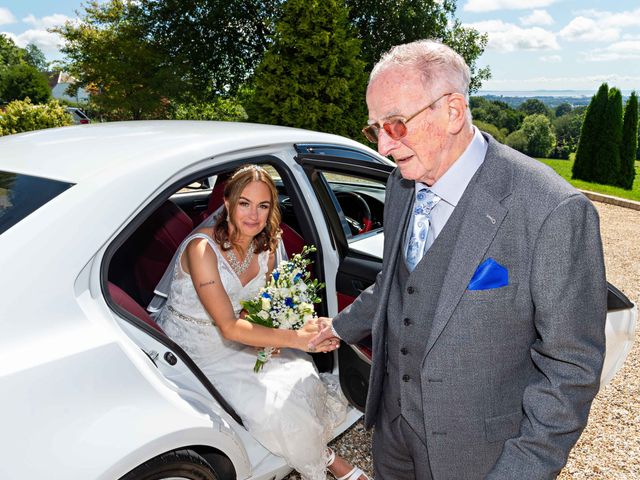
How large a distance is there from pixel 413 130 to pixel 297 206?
4.41ft

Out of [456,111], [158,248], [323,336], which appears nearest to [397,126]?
[456,111]

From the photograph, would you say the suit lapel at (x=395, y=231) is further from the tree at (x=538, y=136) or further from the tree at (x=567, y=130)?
the tree at (x=567, y=130)

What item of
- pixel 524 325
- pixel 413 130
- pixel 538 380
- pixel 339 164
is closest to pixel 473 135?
pixel 413 130

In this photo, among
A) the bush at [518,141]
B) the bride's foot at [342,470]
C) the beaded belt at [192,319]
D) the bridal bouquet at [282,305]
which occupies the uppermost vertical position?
the bridal bouquet at [282,305]

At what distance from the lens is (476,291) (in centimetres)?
130

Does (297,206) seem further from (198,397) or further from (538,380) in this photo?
(538,380)

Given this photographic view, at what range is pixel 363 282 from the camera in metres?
2.62

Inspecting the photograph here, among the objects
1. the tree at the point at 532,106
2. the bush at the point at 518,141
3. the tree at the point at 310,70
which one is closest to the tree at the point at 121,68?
the tree at the point at 310,70

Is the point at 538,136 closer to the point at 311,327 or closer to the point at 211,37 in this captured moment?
the point at 211,37

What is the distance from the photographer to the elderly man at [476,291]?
4.00ft

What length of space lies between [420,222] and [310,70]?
45.3 feet

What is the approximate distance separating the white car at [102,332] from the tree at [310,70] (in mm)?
12552

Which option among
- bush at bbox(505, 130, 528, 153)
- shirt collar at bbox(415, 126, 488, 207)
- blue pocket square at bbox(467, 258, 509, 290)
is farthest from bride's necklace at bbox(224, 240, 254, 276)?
bush at bbox(505, 130, 528, 153)

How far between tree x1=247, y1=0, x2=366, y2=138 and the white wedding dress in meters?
12.5
